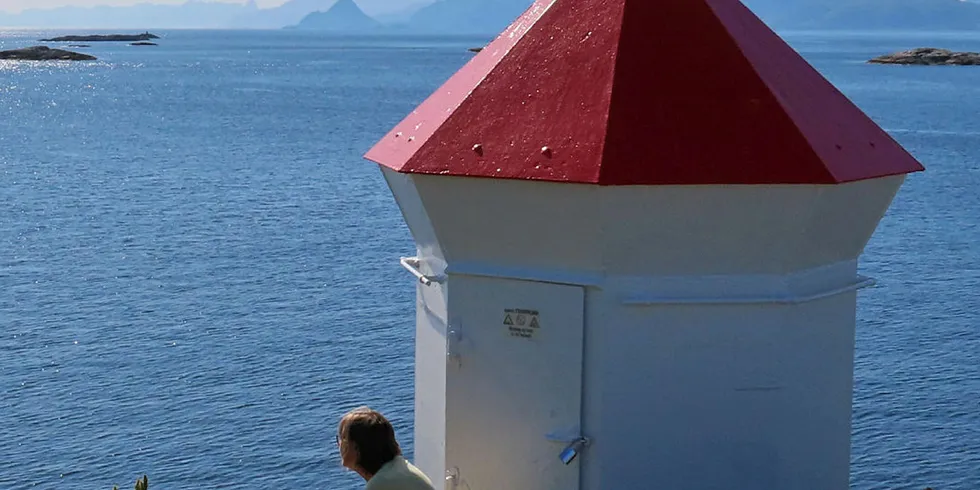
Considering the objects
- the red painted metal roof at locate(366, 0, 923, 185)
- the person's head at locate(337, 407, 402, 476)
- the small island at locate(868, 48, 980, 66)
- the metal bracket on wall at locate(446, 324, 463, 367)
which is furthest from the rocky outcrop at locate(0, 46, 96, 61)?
the person's head at locate(337, 407, 402, 476)

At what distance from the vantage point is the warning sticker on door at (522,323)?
668 cm

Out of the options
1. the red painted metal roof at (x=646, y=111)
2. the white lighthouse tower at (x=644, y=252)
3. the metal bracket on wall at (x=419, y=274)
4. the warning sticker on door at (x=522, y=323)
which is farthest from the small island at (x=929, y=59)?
the warning sticker on door at (x=522, y=323)

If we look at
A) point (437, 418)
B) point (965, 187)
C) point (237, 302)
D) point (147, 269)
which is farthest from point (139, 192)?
point (437, 418)

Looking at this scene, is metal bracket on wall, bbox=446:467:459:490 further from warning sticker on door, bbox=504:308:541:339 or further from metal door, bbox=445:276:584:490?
warning sticker on door, bbox=504:308:541:339

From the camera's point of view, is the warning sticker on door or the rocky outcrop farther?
the rocky outcrop

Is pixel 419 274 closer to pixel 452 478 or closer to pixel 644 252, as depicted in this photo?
pixel 452 478

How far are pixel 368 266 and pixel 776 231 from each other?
20750 millimetres

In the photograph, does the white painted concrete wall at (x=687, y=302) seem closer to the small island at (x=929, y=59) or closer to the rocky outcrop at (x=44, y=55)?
the small island at (x=929, y=59)

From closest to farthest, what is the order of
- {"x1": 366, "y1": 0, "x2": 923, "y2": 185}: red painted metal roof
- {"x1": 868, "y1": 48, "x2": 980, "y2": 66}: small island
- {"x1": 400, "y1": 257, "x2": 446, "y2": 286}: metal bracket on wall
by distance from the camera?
{"x1": 366, "y1": 0, "x2": 923, "y2": 185}: red painted metal roof → {"x1": 400, "y1": 257, "x2": 446, "y2": 286}: metal bracket on wall → {"x1": 868, "y1": 48, "x2": 980, "y2": 66}: small island

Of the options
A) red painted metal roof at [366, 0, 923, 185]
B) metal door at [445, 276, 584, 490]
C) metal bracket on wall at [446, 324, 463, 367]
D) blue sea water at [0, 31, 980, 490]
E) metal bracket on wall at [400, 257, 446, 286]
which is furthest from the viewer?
blue sea water at [0, 31, 980, 490]

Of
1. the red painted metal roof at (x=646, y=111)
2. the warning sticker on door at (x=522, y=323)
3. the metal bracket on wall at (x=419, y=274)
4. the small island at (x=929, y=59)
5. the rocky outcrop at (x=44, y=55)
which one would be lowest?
the rocky outcrop at (x=44, y=55)

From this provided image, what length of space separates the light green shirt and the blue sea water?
1093cm

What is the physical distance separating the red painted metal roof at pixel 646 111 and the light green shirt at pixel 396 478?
1.77 metres

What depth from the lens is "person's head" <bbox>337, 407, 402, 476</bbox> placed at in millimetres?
5066
